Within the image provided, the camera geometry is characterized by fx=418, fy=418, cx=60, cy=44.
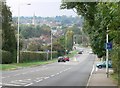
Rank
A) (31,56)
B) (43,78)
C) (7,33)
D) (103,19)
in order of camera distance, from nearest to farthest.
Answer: (103,19) → (43,78) → (7,33) → (31,56)

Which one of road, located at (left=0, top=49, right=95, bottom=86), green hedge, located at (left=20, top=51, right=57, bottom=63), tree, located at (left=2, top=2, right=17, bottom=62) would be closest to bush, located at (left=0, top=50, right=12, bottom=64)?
tree, located at (left=2, top=2, right=17, bottom=62)

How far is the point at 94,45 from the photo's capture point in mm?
42875

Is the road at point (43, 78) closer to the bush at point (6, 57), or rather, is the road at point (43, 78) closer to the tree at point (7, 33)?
the bush at point (6, 57)

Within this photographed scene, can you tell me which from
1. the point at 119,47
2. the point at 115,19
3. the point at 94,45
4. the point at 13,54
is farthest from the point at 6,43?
the point at 115,19

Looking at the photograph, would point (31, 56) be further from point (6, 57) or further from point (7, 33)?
point (6, 57)

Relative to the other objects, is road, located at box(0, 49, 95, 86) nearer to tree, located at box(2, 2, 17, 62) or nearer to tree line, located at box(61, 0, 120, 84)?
tree line, located at box(61, 0, 120, 84)

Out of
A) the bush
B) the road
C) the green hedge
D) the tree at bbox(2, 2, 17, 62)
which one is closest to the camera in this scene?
the road

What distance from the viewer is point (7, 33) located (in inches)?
2635

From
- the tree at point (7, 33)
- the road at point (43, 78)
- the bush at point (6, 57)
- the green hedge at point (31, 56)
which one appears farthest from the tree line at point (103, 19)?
the green hedge at point (31, 56)

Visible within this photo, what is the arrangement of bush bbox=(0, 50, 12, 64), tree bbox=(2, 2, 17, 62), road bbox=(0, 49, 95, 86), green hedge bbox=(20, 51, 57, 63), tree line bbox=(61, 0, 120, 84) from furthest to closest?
green hedge bbox=(20, 51, 57, 63)
tree bbox=(2, 2, 17, 62)
bush bbox=(0, 50, 12, 64)
road bbox=(0, 49, 95, 86)
tree line bbox=(61, 0, 120, 84)

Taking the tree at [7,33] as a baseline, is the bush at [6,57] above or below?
below

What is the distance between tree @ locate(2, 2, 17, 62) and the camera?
6556 cm

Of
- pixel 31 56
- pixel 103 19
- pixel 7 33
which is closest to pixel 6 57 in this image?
pixel 7 33

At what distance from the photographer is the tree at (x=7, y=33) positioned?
65562 millimetres
